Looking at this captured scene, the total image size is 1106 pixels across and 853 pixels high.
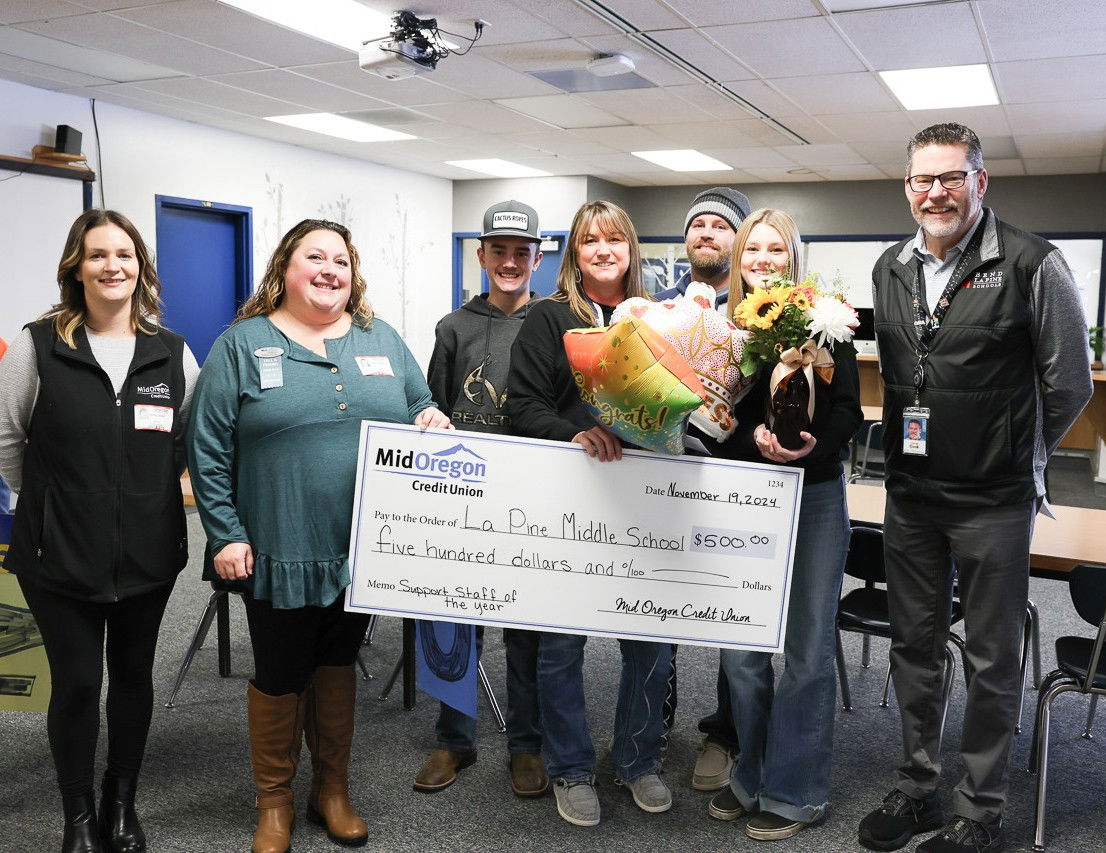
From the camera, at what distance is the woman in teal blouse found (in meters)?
2.11

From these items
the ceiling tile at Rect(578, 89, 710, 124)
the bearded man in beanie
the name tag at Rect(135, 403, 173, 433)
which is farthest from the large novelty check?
the ceiling tile at Rect(578, 89, 710, 124)

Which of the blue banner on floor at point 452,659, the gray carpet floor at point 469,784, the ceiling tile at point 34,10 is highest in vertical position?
the ceiling tile at point 34,10

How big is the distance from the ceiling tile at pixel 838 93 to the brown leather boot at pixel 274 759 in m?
5.08

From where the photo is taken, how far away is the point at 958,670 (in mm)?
3814

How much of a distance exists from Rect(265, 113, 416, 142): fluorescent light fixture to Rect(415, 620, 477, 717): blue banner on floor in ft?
18.6

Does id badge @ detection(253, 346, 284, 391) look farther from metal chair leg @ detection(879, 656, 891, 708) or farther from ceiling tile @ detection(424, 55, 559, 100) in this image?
ceiling tile @ detection(424, 55, 559, 100)

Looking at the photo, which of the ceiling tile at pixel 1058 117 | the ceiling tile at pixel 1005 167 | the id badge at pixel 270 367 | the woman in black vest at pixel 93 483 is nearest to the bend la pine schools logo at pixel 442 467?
the id badge at pixel 270 367

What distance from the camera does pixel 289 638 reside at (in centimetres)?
219

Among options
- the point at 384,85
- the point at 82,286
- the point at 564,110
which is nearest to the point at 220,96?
the point at 384,85

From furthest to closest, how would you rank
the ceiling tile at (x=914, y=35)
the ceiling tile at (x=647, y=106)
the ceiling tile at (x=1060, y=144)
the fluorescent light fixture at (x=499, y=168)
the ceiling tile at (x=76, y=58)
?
the fluorescent light fixture at (x=499, y=168), the ceiling tile at (x=1060, y=144), the ceiling tile at (x=647, y=106), the ceiling tile at (x=76, y=58), the ceiling tile at (x=914, y=35)

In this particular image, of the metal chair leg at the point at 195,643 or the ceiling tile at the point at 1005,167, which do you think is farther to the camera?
the ceiling tile at the point at 1005,167

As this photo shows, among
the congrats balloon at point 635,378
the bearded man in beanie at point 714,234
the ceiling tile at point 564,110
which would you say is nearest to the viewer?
the congrats balloon at point 635,378

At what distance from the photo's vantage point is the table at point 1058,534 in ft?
8.43

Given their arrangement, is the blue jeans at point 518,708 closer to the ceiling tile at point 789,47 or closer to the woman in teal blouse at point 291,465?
the woman in teal blouse at point 291,465
